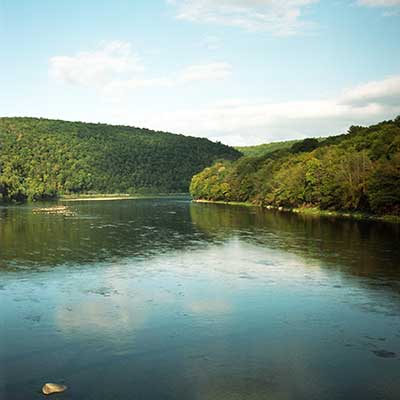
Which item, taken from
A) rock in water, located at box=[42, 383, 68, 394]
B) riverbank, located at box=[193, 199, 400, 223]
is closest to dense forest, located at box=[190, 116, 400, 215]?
riverbank, located at box=[193, 199, 400, 223]

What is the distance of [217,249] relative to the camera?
39.2 m

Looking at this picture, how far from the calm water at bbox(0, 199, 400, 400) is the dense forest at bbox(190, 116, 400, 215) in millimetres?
26071

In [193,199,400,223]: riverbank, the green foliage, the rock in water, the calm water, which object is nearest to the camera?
the rock in water

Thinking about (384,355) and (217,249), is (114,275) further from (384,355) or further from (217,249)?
(384,355)

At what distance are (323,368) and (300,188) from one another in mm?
71912

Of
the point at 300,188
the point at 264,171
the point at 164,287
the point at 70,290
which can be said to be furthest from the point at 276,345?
the point at 264,171

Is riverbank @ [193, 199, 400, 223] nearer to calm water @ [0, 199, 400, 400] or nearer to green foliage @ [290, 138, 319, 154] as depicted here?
calm water @ [0, 199, 400, 400]

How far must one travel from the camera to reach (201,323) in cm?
1864

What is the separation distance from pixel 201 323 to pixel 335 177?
189ft

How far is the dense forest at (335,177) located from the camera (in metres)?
62.0

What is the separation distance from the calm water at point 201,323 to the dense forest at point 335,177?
85.5ft

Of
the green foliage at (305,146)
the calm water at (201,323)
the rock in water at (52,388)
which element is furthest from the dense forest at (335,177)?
the rock in water at (52,388)

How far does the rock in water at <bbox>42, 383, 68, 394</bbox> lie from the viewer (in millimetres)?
12633

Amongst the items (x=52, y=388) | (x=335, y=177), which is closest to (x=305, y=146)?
(x=335, y=177)
